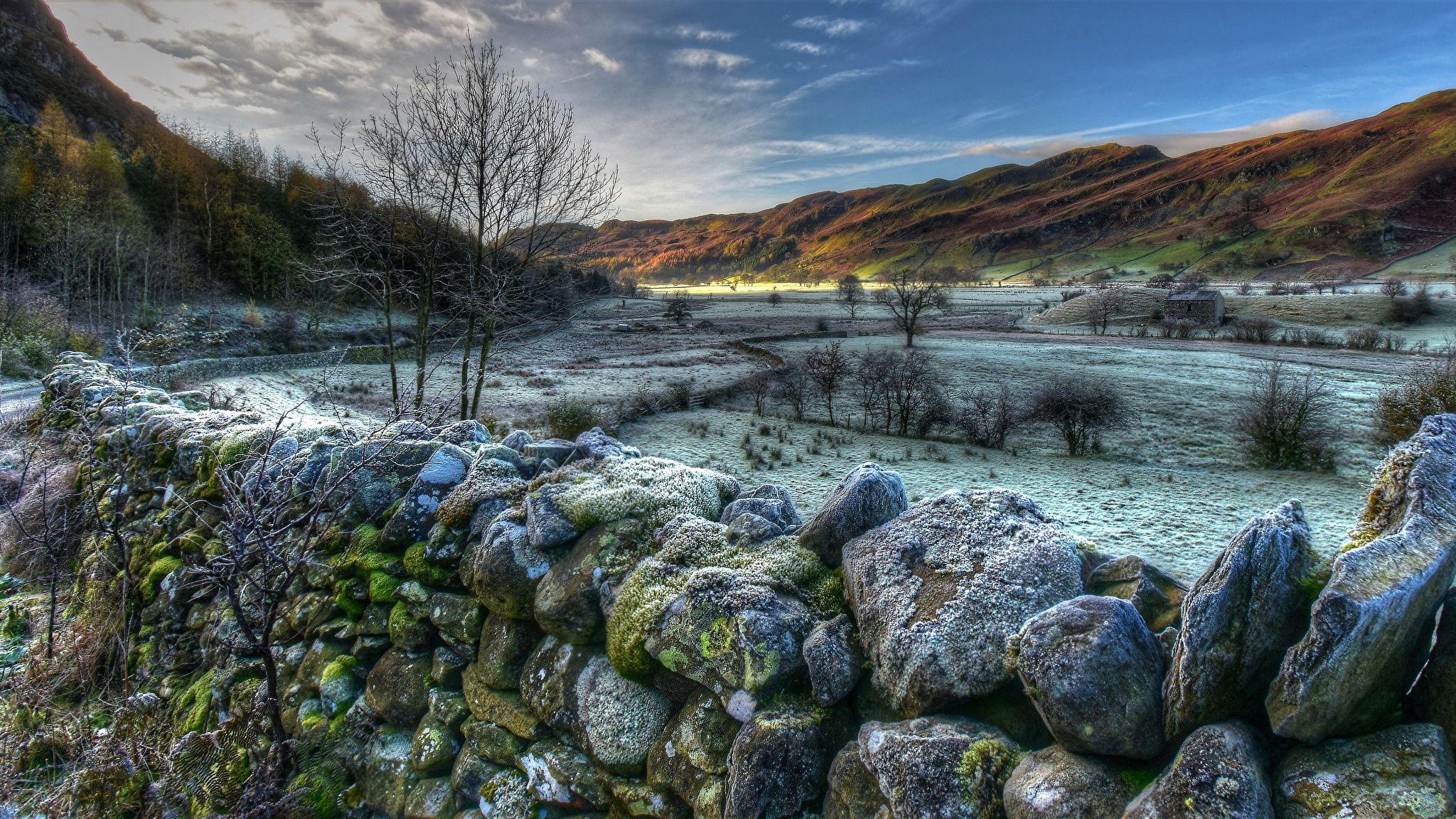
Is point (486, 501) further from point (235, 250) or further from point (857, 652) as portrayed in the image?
point (235, 250)

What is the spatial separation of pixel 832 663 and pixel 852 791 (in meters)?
0.44

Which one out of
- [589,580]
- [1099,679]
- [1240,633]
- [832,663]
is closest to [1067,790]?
[1099,679]

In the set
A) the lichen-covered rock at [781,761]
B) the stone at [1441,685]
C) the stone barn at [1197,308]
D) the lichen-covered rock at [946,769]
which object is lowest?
the lichen-covered rock at [781,761]

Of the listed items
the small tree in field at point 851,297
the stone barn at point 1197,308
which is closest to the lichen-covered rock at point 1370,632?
the stone barn at point 1197,308

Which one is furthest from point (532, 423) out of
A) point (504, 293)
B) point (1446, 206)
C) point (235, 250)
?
point (1446, 206)

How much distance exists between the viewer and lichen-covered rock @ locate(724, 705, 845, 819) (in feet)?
7.57

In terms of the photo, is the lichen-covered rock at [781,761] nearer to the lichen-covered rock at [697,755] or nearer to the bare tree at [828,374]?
the lichen-covered rock at [697,755]

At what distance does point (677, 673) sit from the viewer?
9.36 feet

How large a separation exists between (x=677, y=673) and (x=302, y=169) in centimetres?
7010

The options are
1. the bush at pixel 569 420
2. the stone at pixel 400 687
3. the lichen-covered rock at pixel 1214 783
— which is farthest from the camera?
the bush at pixel 569 420

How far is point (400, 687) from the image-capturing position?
149 inches

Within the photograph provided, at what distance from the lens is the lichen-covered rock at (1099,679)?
5.92 feet

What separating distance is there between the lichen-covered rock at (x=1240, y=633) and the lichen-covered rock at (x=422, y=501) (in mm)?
4270

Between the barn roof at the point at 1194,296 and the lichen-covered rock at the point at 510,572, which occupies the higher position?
the barn roof at the point at 1194,296
